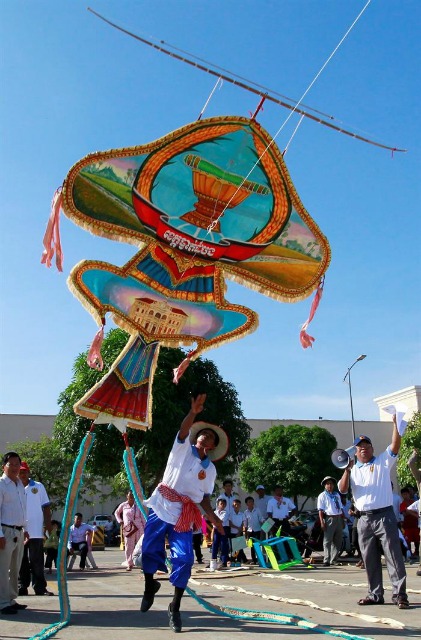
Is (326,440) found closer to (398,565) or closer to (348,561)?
(348,561)

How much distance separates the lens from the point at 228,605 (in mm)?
7602

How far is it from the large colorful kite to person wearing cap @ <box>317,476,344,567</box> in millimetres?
5286

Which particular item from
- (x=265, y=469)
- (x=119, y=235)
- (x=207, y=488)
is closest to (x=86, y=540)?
(x=119, y=235)

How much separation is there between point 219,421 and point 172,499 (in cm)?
2051

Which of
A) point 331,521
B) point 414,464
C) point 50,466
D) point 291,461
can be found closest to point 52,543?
point 331,521

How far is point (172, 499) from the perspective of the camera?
22.3ft

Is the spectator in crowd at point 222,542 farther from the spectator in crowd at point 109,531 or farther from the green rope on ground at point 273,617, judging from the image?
the spectator in crowd at point 109,531

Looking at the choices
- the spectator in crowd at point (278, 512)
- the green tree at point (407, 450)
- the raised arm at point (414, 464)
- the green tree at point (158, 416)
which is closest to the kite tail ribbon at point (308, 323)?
the raised arm at point (414, 464)

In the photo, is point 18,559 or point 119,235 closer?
point 18,559

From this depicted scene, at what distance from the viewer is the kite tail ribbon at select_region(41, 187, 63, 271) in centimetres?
934

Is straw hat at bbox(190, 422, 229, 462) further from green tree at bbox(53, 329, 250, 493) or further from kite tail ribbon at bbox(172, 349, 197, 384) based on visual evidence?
green tree at bbox(53, 329, 250, 493)

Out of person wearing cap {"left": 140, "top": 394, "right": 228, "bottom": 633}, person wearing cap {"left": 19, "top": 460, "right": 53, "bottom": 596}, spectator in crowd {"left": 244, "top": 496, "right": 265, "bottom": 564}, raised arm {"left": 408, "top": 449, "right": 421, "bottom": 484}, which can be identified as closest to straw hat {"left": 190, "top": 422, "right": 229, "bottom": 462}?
person wearing cap {"left": 140, "top": 394, "right": 228, "bottom": 633}

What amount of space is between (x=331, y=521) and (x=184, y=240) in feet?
24.0

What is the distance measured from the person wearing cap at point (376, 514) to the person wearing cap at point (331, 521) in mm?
6517
